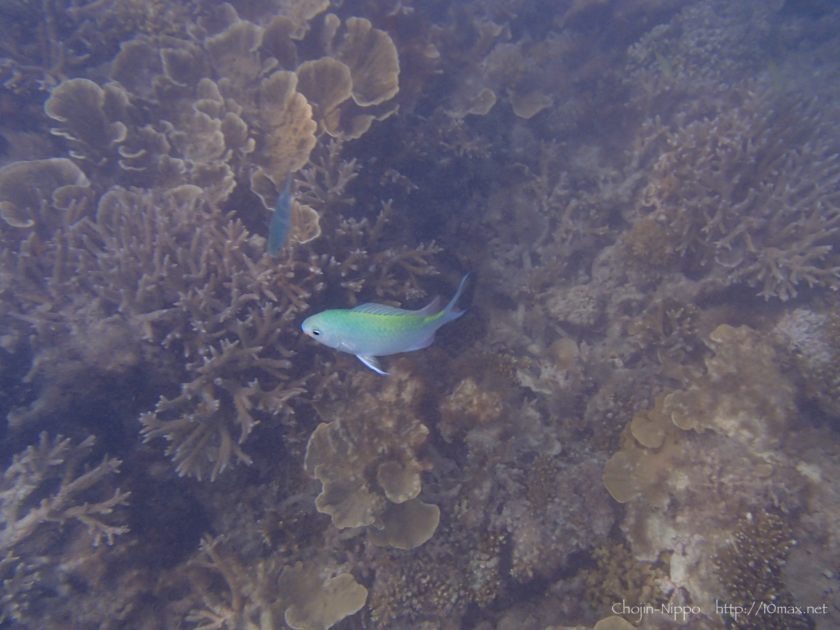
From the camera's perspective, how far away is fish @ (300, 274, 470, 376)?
3137 millimetres

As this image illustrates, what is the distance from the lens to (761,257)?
203 inches

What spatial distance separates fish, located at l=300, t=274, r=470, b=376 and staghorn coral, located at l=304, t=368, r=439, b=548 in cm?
131

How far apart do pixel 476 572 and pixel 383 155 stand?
5090 mm

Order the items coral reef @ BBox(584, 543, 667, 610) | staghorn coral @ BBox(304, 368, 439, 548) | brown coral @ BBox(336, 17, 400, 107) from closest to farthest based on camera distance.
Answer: coral reef @ BBox(584, 543, 667, 610), staghorn coral @ BBox(304, 368, 439, 548), brown coral @ BBox(336, 17, 400, 107)

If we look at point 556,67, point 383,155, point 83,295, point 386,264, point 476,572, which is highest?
point 556,67

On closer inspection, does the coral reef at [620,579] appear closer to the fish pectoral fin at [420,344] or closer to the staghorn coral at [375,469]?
the staghorn coral at [375,469]

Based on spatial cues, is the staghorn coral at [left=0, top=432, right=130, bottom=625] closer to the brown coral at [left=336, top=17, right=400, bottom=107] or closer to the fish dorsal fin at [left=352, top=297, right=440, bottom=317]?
the fish dorsal fin at [left=352, top=297, right=440, bottom=317]

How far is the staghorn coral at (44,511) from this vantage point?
12.6 ft

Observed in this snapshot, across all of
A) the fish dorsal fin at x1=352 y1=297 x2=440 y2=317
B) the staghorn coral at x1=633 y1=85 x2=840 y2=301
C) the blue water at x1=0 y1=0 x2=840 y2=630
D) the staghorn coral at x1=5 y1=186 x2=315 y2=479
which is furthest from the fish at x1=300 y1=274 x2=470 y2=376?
the staghorn coral at x1=633 y1=85 x2=840 y2=301

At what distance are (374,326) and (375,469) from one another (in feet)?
5.89

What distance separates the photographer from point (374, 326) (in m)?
3.13

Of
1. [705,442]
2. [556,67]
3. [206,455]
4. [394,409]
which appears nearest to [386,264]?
[394,409]

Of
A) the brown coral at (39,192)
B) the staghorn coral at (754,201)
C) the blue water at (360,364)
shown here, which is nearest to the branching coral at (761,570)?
the blue water at (360,364)

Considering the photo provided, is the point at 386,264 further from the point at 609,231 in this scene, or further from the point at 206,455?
the point at 609,231
